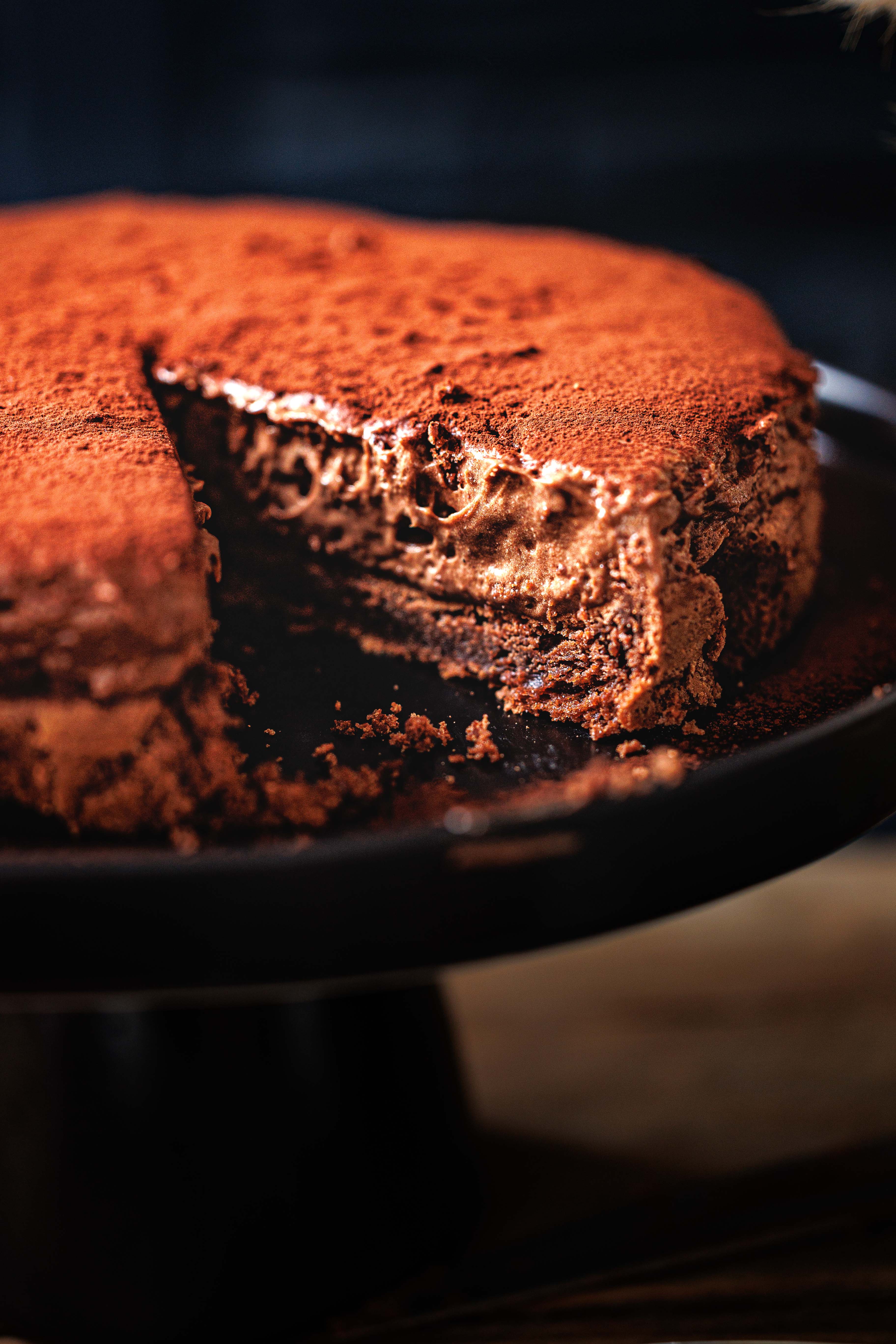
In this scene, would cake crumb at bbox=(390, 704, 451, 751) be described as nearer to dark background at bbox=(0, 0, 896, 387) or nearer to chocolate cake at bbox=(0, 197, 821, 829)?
chocolate cake at bbox=(0, 197, 821, 829)

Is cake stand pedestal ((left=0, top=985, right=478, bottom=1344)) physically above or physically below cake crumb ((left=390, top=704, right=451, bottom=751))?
below

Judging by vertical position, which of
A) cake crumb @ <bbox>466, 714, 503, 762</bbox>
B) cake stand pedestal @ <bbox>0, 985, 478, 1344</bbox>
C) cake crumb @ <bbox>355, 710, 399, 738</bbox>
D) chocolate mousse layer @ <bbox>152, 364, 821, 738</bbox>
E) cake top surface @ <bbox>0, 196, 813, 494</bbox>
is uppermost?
cake top surface @ <bbox>0, 196, 813, 494</bbox>

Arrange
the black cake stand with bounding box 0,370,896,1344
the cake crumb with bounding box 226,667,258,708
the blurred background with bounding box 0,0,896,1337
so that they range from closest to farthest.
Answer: the black cake stand with bounding box 0,370,896,1344 < the cake crumb with bounding box 226,667,258,708 < the blurred background with bounding box 0,0,896,1337

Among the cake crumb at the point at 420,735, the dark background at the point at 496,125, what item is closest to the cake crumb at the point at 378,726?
the cake crumb at the point at 420,735

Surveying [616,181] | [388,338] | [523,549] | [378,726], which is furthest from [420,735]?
[616,181]

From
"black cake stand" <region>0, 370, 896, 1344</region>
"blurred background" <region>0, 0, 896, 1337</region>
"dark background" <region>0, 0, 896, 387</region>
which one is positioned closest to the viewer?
"black cake stand" <region>0, 370, 896, 1344</region>

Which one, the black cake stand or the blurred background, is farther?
the blurred background

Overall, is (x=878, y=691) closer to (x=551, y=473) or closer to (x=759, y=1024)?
(x=551, y=473)

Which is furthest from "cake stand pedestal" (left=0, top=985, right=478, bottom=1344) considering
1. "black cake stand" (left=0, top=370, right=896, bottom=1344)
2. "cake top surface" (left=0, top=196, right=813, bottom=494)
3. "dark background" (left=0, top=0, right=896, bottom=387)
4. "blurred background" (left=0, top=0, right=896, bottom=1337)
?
"dark background" (left=0, top=0, right=896, bottom=387)
